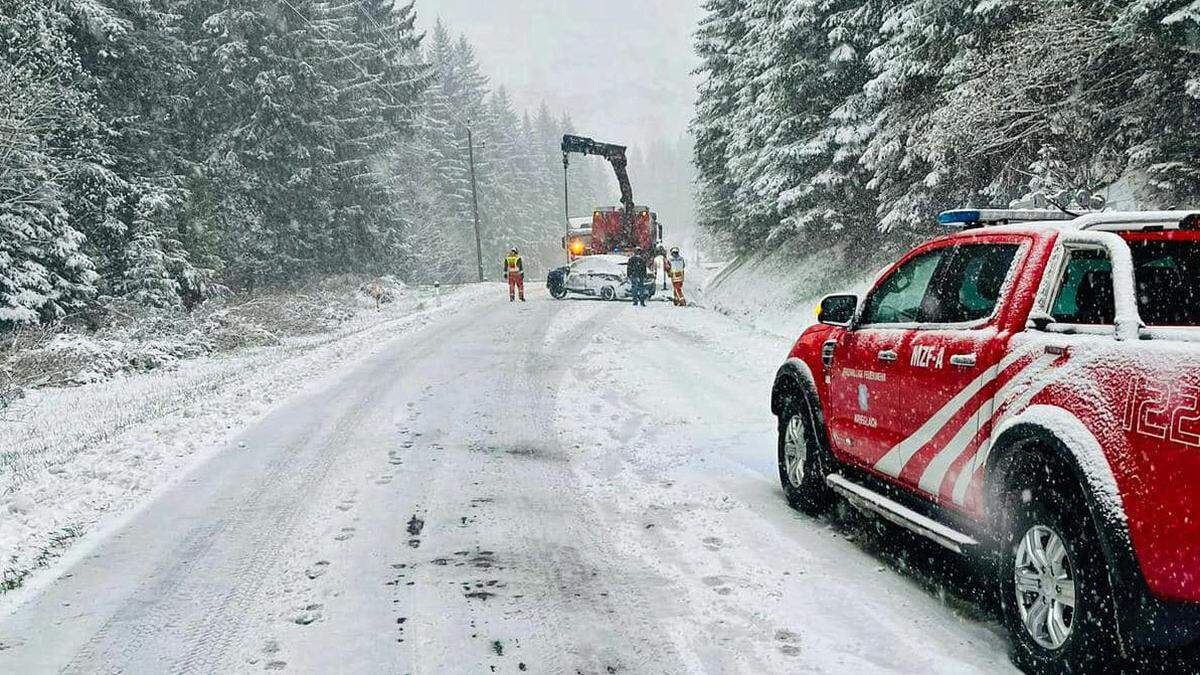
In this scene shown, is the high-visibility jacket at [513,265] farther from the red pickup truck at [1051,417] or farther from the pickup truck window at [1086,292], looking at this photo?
the pickup truck window at [1086,292]

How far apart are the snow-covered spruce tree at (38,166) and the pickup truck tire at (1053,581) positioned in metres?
18.2

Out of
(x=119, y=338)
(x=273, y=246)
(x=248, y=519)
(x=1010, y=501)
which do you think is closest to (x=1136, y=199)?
(x=1010, y=501)

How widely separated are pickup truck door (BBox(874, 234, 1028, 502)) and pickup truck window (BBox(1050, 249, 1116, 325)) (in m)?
0.24

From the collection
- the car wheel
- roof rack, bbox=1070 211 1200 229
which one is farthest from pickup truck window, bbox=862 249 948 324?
roof rack, bbox=1070 211 1200 229

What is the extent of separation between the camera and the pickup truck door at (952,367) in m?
3.93

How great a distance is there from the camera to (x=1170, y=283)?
11.9 feet

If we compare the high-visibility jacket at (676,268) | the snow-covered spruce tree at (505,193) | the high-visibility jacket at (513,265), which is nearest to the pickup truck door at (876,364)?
the high-visibility jacket at (676,268)

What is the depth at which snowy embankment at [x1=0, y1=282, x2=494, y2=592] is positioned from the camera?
19.6 feet

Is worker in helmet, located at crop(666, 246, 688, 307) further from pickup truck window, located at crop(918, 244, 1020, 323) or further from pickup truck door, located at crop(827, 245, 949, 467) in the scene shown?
pickup truck window, located at crop(918, 244, 1020, 323)

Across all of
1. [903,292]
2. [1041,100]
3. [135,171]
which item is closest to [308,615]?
[903,292]

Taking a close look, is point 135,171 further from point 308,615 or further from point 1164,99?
point 1164,99

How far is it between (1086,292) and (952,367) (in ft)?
2.22

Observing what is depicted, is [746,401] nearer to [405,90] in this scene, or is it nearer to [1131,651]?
[1131,651]

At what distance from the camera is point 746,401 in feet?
35.0
